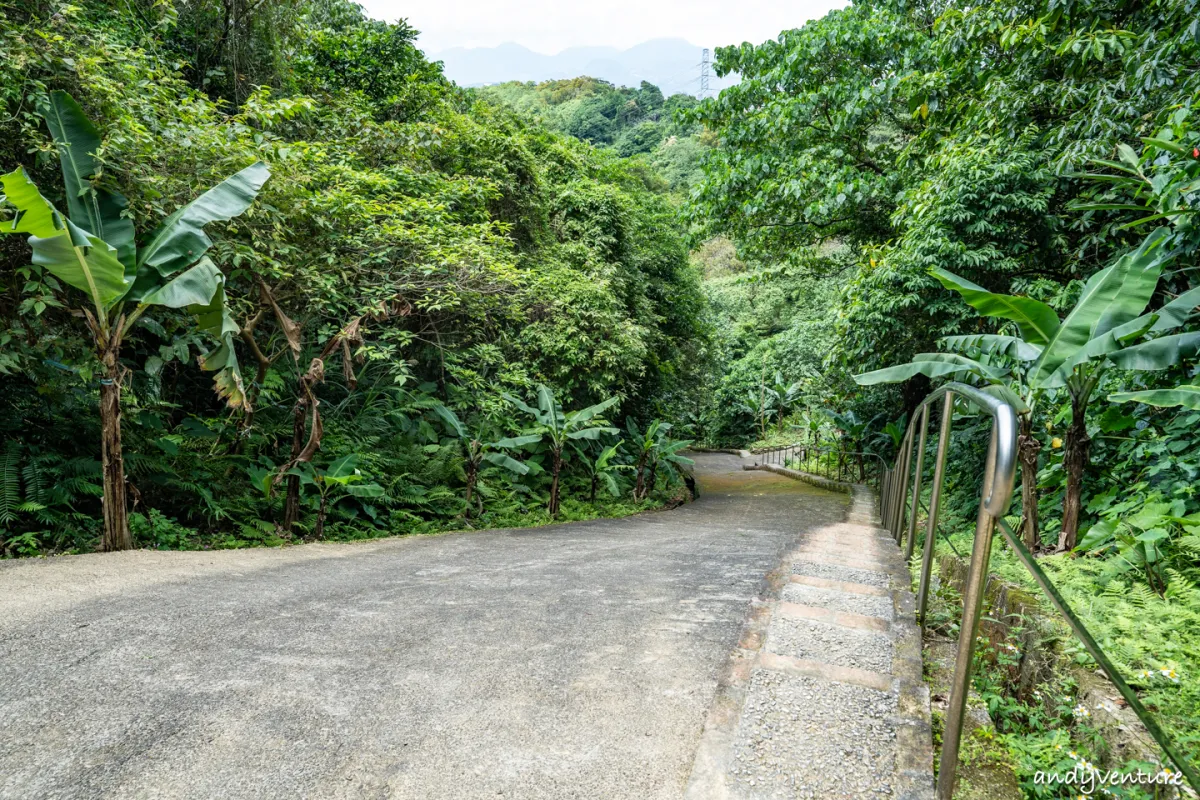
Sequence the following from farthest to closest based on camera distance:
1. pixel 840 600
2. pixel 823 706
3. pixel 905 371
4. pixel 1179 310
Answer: pixel 905 371, pixel 1179 310, pixel 840 600, pixel 823 706

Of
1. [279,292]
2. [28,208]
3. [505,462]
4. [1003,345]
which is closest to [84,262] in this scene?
[28,208]

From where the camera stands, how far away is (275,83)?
353 inches

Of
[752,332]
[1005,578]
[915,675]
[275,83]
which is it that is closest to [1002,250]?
[1005,578]

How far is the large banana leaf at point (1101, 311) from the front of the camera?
3408 mm

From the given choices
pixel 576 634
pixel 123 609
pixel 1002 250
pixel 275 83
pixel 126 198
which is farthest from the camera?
pixel 275 83

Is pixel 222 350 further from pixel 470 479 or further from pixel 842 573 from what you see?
pixel 842 573

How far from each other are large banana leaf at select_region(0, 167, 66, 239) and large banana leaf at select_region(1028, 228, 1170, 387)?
5.76 m

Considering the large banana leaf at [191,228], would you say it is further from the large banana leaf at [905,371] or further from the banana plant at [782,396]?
the banana plant at [782,396]

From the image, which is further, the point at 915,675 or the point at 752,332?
the point at 752,332

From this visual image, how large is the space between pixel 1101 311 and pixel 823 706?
292cm

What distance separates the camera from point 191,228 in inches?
175

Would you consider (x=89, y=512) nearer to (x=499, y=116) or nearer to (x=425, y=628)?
(x=425, y=628)

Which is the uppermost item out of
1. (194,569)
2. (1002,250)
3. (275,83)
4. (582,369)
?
(275,83)

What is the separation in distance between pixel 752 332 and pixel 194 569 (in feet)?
78.5
